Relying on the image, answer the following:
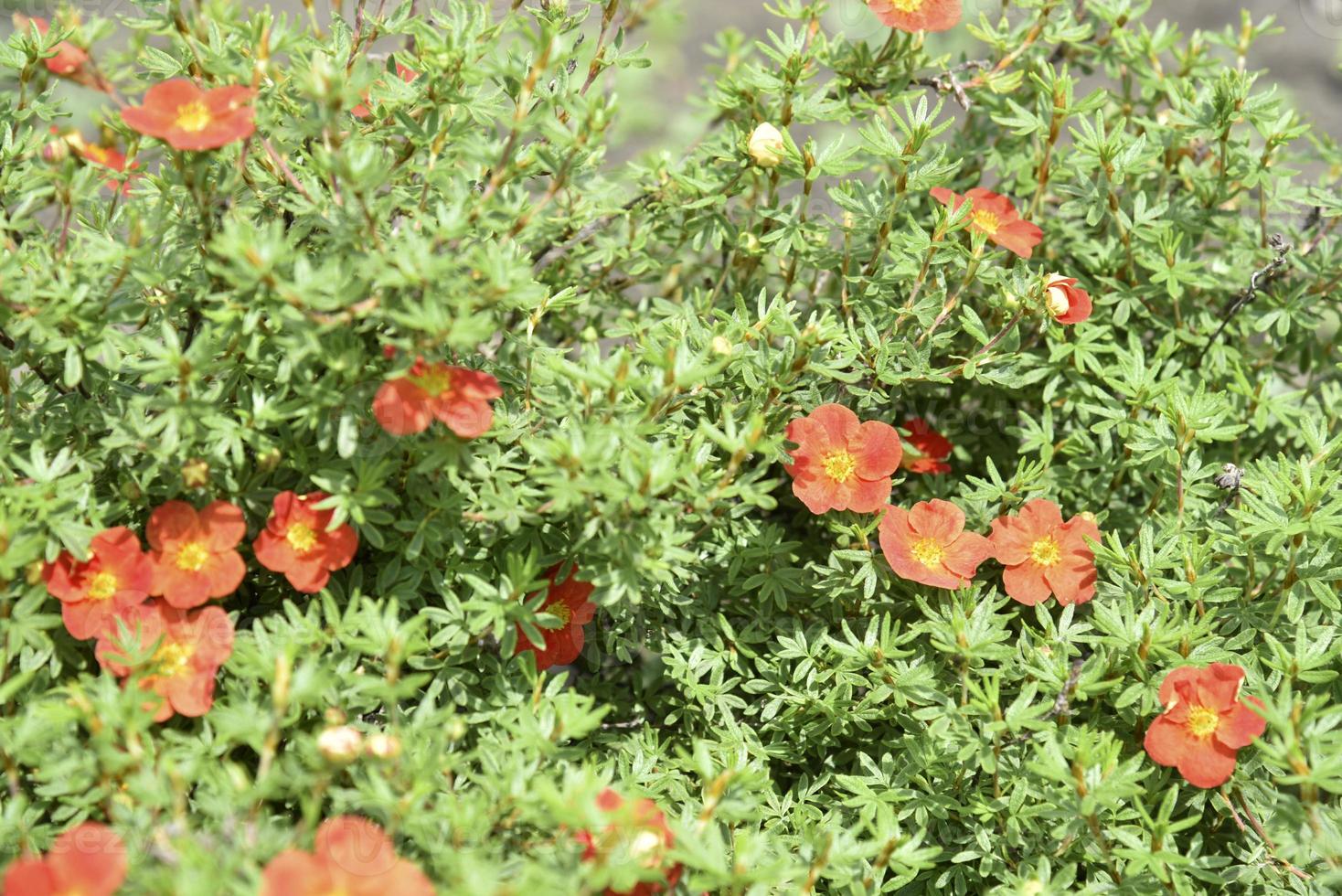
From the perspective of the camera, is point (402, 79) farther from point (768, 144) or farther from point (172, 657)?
point (172, 657)

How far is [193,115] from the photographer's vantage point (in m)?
1.92

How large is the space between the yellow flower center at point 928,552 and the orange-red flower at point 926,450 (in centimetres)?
37

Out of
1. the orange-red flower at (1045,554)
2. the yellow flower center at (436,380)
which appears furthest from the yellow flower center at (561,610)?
the orange-red flower at (1045,554)

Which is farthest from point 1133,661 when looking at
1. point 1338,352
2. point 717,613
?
point 1338,352

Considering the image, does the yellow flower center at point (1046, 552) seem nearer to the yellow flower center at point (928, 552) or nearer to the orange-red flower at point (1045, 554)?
the orange-red flower at point (1045, 554)

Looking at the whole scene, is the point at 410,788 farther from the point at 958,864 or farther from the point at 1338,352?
the point at 1338,352

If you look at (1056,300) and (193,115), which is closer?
(193,115)

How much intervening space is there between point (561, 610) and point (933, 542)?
31.9 inches

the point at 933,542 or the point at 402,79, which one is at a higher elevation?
the point at 402,79

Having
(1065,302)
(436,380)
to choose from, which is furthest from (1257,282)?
(436,380)

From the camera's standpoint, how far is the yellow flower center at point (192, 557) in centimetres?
203

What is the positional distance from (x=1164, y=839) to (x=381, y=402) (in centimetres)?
163

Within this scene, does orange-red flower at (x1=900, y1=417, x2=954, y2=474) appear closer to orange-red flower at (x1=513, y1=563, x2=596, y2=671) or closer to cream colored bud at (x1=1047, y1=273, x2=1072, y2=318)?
cream colored bud at (x1=1047, y1=273, x2=1072, y2=318)

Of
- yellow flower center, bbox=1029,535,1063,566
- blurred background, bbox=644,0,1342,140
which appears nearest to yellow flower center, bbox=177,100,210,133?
yellow flower center, bbox=1029,535,1063,566
